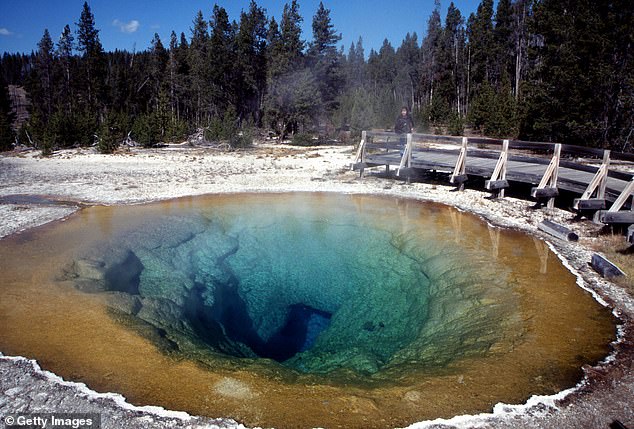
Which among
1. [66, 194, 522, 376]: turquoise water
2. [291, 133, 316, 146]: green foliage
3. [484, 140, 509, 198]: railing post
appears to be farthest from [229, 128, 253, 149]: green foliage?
[484, 140, 509, 198]: railing post

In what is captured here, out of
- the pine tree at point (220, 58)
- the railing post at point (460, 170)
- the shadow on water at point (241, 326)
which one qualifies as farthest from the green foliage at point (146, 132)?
the shadow on water at point (241, 326)

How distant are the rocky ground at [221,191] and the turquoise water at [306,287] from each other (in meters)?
1.25

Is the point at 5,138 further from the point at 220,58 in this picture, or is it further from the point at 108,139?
the point at 220,58

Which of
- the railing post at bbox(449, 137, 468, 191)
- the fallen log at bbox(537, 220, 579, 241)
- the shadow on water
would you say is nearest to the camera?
the shadow on water

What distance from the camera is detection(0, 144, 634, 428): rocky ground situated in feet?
12.9

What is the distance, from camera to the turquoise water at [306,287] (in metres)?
5.98

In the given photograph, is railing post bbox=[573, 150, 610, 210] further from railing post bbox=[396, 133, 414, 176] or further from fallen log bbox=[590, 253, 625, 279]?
railing post bbox=[396, 133, 414, 176]

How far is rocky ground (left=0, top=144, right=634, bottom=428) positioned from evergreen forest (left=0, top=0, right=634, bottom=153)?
5.40 meters

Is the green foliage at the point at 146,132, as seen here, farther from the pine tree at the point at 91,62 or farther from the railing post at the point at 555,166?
the railing post at the point at 555,166

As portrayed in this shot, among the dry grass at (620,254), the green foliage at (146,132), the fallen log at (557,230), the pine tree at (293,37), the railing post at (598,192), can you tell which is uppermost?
the pine tree at (293,37)

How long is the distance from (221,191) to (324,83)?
2304 centimetres

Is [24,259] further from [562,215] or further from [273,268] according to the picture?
[562,215]

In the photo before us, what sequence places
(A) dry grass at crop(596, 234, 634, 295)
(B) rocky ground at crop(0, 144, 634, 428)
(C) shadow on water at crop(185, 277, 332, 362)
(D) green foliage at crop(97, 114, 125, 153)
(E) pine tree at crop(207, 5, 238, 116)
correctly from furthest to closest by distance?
1. (E) pine tree at crop(207, 5, 238, 116)
2. (D) green foliage at crop(97, 114, 125, 153)
3. (A) dry grass at crop(596, 234, 634, 295)
4. (C) shadow on water at crop(185, 277, 332, 362)
5. (B) rocky ground at crop(0, 144, 634, 428)

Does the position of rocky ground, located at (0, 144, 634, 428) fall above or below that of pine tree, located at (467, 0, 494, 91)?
below
